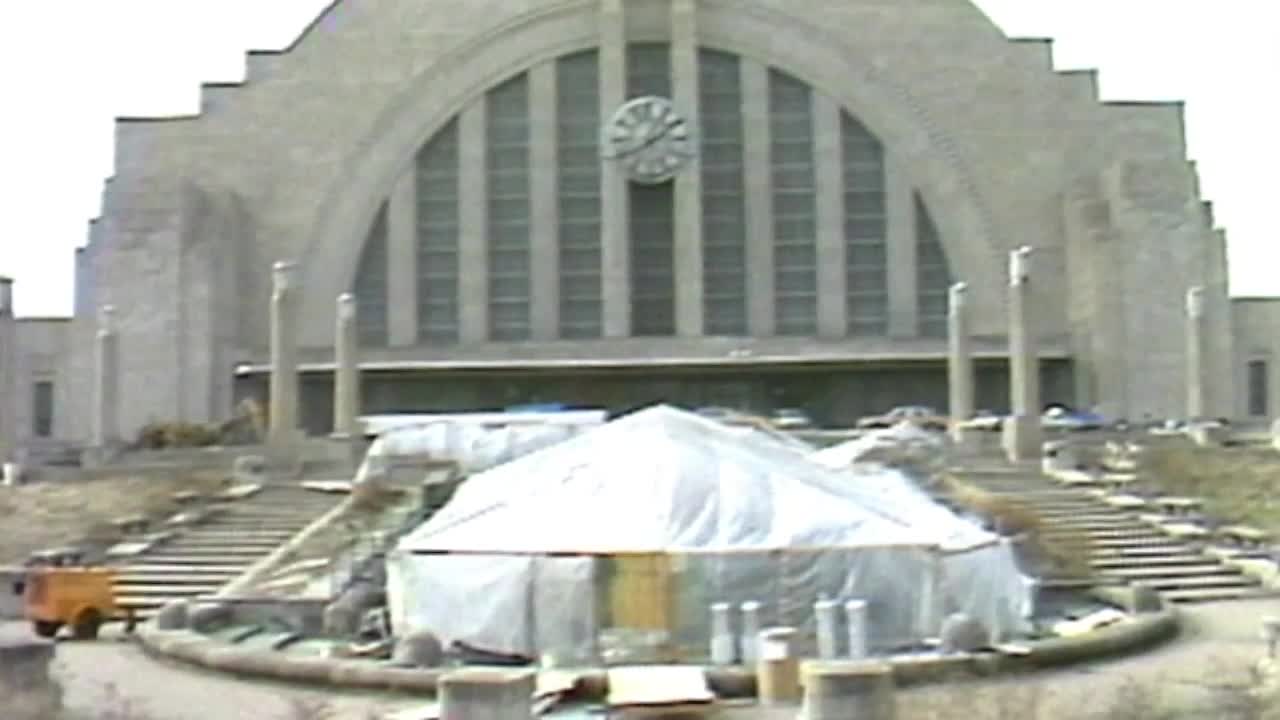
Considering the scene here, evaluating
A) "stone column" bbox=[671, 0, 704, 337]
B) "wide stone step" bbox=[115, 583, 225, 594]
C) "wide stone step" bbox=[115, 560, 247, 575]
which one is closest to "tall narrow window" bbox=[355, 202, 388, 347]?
"stone column" bbox=[671, 0, 704, 337]

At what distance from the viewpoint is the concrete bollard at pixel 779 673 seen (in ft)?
54.2

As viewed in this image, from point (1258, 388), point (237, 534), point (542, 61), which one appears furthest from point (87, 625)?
point (1258, 388)

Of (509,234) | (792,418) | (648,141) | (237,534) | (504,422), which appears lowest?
(237,534)

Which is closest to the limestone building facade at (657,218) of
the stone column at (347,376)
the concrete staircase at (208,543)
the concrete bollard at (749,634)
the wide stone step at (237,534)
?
the stone column at (347,376)

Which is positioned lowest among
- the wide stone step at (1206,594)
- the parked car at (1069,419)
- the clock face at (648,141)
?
the wide stone step at (1206,594)

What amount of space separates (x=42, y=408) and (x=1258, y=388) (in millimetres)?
39199

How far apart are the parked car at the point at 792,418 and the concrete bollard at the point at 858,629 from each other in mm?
27431

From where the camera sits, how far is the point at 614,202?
56625mm

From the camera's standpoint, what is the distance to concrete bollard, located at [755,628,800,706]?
16.5 metres

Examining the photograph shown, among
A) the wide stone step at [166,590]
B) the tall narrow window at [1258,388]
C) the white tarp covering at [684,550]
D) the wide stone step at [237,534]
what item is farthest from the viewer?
the tall narrow window at [1258,388]

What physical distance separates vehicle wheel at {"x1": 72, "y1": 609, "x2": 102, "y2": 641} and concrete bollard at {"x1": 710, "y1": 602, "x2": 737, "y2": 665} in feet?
32.6

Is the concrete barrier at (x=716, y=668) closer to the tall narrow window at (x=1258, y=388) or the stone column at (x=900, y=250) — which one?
the stone column at (x=900, y=250)

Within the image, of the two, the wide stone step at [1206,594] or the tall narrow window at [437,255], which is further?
the tall narrow window at [437,255]

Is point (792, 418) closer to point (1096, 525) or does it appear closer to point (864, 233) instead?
point (864, 233)
